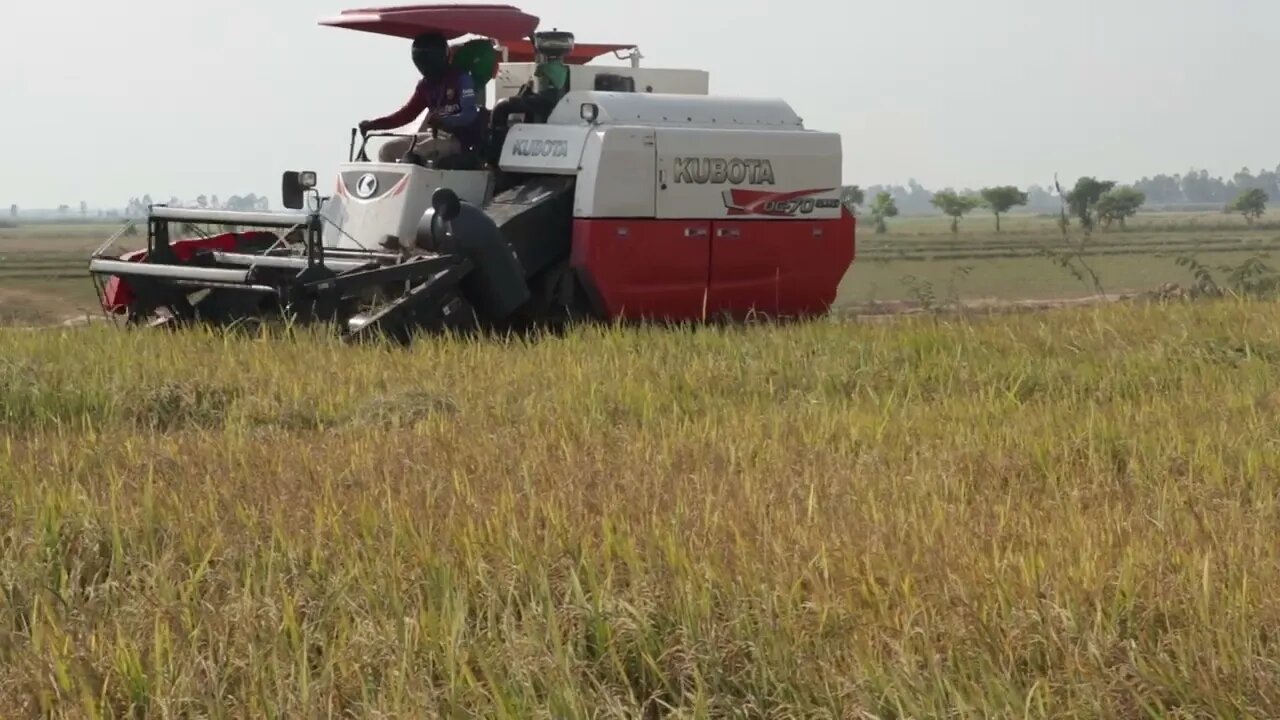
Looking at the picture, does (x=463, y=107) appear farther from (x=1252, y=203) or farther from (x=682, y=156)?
(x=1252, y=203)

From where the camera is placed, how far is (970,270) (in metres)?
30.0

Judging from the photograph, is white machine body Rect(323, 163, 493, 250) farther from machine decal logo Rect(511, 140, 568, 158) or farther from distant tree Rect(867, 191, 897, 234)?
distant tree Rect(867, 191, 897, 234)

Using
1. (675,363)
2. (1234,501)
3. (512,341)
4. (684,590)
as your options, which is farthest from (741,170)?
(684,590)

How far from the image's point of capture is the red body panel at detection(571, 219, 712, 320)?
38.5 feet

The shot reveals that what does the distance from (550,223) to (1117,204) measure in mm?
48877

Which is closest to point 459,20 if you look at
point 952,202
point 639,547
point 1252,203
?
point 639,547

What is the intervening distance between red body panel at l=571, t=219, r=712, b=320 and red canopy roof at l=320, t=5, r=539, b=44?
1450 millimetres

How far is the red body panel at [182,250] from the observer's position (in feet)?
41.2

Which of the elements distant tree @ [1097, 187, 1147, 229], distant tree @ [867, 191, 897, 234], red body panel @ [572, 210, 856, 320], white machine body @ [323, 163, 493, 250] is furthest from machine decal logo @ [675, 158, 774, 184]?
distant tree @ [867, 191, 897, 234]

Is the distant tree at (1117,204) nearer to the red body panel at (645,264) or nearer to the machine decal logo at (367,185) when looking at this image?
the red body panel at (645,264)

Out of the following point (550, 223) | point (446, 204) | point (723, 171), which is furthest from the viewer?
point (723, 171)

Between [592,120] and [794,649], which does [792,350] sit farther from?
[794,649]

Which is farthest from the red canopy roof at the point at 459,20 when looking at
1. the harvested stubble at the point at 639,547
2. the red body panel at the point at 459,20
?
the harvested stubble at the point at 639,547

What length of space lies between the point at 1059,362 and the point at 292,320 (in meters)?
4.34
